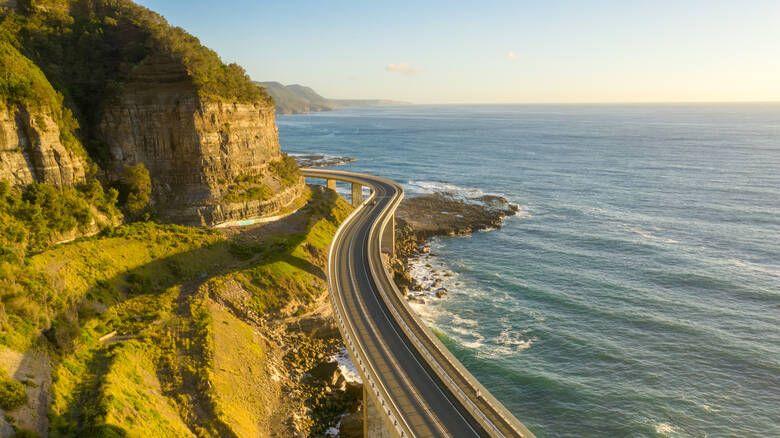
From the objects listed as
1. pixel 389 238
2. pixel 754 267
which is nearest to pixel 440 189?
pixel 389 238

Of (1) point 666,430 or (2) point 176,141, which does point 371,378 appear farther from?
(2) point 176,141

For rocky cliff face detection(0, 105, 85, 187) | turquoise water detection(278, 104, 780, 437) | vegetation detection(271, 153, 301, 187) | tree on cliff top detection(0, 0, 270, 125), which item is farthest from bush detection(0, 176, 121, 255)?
turquoise water detection(278, 104, 780, 437)

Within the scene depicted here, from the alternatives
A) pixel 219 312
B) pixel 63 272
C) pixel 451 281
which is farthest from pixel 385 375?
pixel 451 281

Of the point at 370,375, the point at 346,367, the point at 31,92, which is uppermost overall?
the point at 31,92

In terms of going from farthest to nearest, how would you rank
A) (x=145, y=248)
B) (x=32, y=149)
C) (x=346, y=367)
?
1. (x=145, y=248)
2. (x=346, y=367)
3. (x=32, y=149)

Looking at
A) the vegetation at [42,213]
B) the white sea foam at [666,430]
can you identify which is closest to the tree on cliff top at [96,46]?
the vegetation at [42,213]

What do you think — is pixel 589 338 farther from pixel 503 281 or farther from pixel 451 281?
pixel 451 281

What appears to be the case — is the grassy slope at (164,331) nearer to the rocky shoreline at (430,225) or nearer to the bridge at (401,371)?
the bridge at (401,371)
